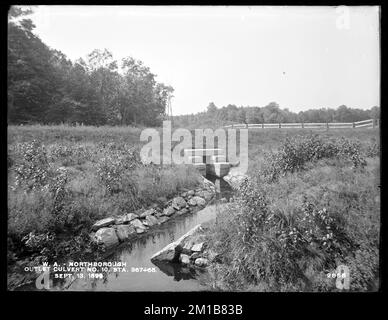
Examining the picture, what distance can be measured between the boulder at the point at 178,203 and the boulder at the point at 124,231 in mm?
1487

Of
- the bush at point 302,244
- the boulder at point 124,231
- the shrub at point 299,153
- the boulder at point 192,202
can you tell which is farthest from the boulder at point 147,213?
the shrub at point 299,153

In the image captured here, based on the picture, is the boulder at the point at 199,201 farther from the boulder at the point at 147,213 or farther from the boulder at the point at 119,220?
the boulder at the point at 119,220

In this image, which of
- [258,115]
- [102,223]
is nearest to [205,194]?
[102,223]

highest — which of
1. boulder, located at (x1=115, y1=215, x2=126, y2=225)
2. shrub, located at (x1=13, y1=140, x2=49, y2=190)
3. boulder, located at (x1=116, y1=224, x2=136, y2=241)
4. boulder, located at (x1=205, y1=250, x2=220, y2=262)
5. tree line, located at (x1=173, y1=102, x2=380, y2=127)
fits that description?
tree line, located at (x1=173, y1=102, x2=380, y2=127)

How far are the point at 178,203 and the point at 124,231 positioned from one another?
186cm

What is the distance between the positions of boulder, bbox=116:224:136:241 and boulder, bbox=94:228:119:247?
121mm

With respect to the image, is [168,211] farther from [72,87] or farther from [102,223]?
[72,87]

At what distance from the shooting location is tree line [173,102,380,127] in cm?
402

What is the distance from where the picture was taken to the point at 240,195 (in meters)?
4.52

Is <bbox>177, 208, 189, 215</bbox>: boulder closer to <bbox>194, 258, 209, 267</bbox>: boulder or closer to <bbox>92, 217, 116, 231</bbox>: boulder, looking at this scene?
<bbox>92, 217, 116, 231</bbox>: boulder

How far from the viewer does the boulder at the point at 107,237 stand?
4.58m

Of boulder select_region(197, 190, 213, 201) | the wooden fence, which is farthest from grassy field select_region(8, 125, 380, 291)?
boulder select_region(197, 190, 213, 201)
